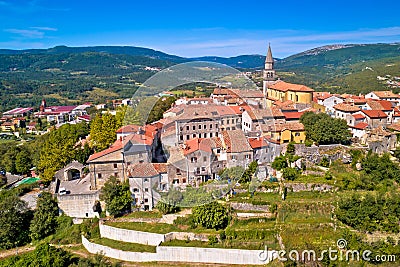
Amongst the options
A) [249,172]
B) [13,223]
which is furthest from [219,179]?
[13,223]

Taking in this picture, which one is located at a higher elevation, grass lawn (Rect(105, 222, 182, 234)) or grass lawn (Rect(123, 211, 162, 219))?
grass lawn (Rect(123, 211, 162, 219))

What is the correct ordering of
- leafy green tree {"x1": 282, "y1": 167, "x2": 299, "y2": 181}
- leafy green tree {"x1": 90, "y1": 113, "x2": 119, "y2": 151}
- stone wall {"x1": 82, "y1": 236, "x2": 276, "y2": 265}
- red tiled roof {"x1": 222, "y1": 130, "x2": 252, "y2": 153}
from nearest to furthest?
stone wall {"x1": 82, "y1": 236, "x2": 276, "y2": 265}
red tiled roof {"x1": 222, "y1": 130, "x2": 252, "y2": 153}
leafy green tree {"x1": 282, "y1": 167, "x2": 299, "y2": 181}
leafy green tree {"x1": 90, "y1": 113, "x2": 119, "y2": 151}

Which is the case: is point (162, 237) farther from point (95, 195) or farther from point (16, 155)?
point (16, 155)

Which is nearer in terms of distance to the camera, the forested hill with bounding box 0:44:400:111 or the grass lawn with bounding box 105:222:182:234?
the grass lawn with bounding box 105:222:182:234

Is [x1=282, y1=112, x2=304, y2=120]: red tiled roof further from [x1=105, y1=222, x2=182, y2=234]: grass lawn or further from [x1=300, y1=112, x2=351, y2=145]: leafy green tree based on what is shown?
[x1=105, y1=222, x2=182, y2=234]: grass lawn

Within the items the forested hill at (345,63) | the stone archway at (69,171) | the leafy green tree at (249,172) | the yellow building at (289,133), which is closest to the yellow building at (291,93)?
the yellow building at (289,133)

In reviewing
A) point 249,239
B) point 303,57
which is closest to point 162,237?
point 249,239

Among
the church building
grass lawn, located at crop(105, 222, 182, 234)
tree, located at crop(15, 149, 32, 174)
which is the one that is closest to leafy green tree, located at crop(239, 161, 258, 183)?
grass lawn, located at crop(105, 222, 182, 234)
